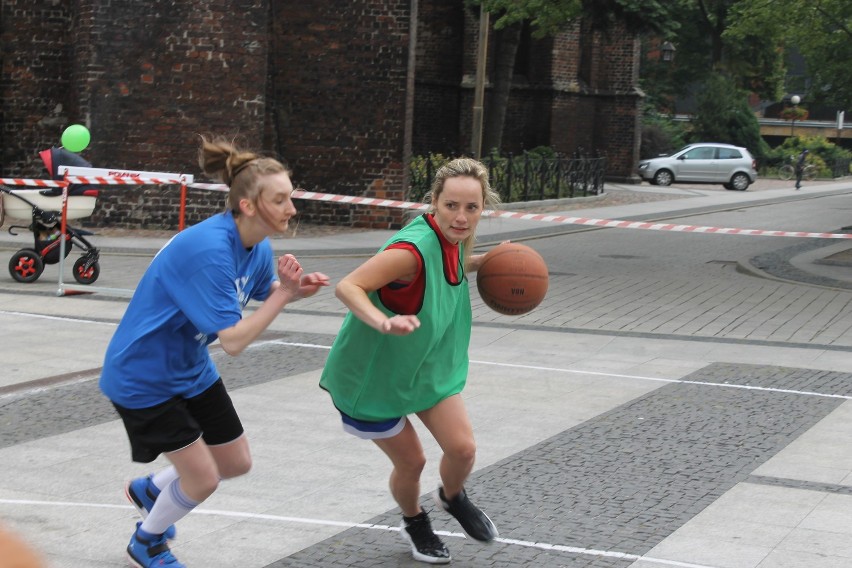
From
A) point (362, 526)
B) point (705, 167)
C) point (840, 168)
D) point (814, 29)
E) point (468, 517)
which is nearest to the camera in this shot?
point (468, 517)

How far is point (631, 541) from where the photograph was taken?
18.2 feet

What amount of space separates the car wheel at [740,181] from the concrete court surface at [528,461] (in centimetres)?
3338

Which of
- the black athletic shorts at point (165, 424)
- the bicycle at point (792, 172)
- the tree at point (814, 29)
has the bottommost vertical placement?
the bicycle at point (792, 172)

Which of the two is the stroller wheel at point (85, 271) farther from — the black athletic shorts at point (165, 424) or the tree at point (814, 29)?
the tree at point (814, 29)

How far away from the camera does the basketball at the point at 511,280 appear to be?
5301 millimetres

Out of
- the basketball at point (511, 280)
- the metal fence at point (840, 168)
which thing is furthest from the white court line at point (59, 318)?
the metal fence at point (840, 168)

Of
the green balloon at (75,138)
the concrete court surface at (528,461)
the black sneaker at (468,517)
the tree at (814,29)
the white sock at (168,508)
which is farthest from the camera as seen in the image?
the tree at (814,29)

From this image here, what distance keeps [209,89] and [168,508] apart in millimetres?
17019

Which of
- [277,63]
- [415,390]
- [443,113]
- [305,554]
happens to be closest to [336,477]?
[305,554]

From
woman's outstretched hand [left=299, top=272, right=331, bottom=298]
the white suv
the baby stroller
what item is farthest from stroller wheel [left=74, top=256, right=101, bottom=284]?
the white suv

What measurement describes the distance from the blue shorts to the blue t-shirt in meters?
0.61

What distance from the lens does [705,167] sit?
146 feet

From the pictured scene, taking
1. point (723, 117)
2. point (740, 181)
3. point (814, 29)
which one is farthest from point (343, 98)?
point (723, 117)

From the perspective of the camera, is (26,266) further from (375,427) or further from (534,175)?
(534,175)
